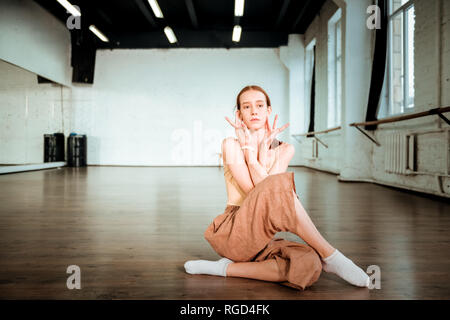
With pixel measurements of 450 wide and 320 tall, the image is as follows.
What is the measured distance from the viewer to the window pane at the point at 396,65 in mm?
4781

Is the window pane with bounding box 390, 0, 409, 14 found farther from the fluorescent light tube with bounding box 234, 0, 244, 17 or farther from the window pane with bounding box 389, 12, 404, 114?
the fluorescent light tube with bounding box 234, 0, 244, 17

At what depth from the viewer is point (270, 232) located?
1.27m

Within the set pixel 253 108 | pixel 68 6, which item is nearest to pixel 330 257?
pixel 253 108

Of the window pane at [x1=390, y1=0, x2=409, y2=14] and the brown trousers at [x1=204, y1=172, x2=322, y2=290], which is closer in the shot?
the brown trousers at [x1=204, y1=172, x2=322, y2=290]

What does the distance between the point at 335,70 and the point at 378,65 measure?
241 centimetres

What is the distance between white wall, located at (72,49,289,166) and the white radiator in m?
5.58

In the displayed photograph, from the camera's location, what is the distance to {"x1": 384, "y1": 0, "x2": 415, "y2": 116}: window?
4.46 m

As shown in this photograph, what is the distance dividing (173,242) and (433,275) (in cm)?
139

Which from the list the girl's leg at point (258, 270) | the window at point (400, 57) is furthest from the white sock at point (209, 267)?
the window at point (400, 57)

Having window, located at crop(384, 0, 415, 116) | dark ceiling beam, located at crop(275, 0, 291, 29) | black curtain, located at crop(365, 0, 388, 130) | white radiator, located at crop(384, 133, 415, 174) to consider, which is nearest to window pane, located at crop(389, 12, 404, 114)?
window, located at crop(384, 0, 415, 116)

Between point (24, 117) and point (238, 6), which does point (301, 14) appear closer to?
point (238, 6)

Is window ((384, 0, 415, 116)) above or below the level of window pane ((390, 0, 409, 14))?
below

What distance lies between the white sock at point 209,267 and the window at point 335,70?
656cm

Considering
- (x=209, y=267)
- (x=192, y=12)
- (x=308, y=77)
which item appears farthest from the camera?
(x=308, y=77)
